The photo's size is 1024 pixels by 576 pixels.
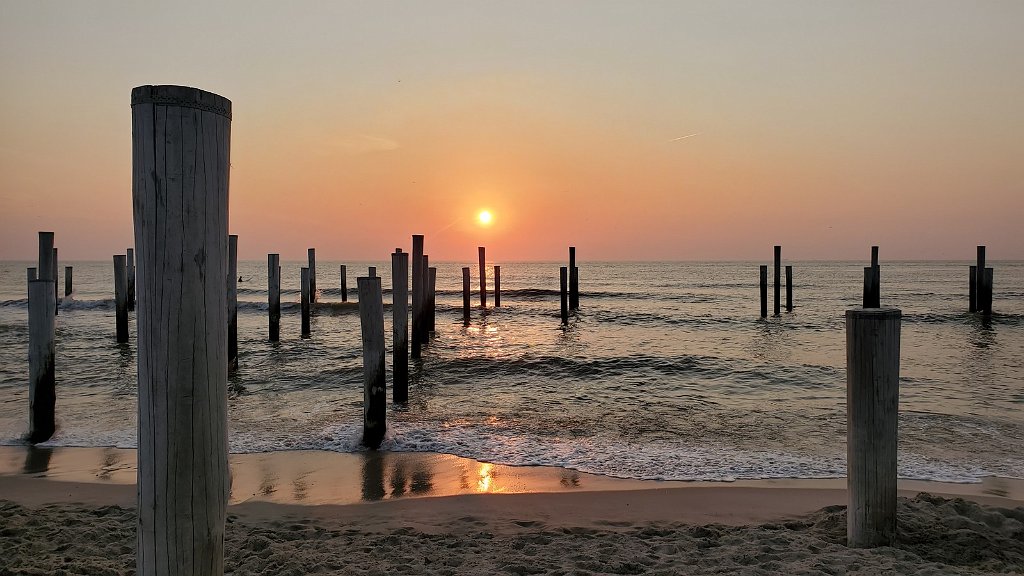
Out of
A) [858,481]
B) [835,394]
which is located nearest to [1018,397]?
[835,394]

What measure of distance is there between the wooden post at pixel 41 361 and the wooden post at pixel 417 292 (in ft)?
25.2

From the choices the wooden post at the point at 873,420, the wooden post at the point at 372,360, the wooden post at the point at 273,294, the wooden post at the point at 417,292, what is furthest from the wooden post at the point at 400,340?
the wooden post at the point at 273,294

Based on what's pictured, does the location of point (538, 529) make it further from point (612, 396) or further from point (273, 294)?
point (273, 294)

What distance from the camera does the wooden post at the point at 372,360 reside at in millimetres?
7598

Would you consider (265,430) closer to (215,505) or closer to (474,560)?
(474,560)

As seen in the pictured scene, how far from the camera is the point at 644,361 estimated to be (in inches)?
599

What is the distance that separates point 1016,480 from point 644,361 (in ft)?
29.7

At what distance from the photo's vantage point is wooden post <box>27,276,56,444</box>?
7384 mm

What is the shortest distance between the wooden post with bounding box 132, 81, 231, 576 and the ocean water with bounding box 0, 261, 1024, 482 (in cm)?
521

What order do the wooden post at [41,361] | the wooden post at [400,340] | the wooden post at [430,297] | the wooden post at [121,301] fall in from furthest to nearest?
the wooden post at [430,297]
the wooden post at [121,301]
the wooden post at [400,340]
the wooden post at [41,361]

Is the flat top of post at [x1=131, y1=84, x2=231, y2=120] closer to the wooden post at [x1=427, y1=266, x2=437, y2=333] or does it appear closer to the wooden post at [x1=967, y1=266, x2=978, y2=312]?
the wooden post at [x1=427, y1=266, x2=437, y2=333]

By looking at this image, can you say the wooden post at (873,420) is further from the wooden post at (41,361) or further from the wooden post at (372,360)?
the wooden post at (41,361)

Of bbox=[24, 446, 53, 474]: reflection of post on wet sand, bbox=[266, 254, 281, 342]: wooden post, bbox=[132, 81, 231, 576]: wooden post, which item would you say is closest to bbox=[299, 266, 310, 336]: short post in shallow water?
bbox=[266, 254, 281, 342]: wooden post

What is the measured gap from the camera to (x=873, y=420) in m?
4.04
